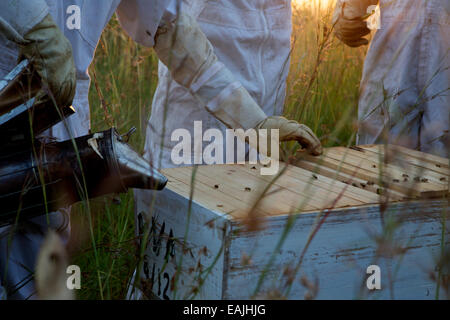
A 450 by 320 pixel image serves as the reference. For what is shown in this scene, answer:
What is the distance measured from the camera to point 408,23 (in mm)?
2662

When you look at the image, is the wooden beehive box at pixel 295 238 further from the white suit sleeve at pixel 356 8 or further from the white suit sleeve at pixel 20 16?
the white suit sleeve at pixel 356 8

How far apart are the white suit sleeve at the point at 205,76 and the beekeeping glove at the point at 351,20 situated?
1105 mm

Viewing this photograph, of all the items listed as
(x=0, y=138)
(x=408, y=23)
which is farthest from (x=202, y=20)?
(x=0, y=138)

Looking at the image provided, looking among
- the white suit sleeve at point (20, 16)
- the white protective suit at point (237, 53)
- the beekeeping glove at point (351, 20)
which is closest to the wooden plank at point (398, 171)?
the white protective suit at point (237, 53)

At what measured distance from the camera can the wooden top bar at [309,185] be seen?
1425 mm

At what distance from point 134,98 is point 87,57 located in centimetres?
168

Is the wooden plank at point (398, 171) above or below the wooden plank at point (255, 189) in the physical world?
above

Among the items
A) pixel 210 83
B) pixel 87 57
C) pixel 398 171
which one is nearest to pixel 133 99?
pixel 210 83

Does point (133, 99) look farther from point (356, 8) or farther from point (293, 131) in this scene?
point (293, 131)
